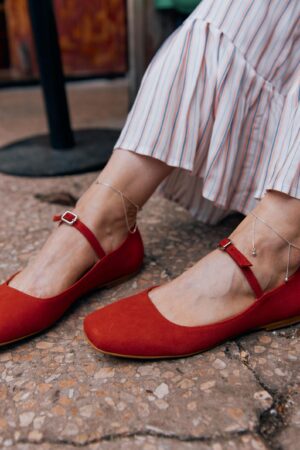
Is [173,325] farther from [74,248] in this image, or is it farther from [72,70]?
[72,70]

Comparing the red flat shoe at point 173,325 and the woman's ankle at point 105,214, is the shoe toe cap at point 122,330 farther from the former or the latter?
the woman's ankle at point 105,214

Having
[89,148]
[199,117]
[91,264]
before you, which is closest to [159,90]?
[199,117]

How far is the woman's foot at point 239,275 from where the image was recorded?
0.70 meters

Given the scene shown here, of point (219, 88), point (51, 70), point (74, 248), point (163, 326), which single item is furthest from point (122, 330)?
point (51, 70)

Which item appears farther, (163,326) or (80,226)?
(80,226)

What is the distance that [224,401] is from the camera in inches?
24.4

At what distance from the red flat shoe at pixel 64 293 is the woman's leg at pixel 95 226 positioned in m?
0.01

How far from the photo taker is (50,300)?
2.48 ft

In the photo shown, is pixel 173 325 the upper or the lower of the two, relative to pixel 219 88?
lower

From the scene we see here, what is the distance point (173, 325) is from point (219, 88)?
15.3 inches

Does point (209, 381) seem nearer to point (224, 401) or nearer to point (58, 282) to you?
point (224, 401)

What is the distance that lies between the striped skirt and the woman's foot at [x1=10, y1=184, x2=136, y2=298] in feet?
0.33

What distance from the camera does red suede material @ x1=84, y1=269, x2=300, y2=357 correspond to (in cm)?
68

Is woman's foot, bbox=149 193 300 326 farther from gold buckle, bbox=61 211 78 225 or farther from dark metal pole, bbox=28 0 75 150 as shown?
dark metal pole, bbox=28 0 75 150
